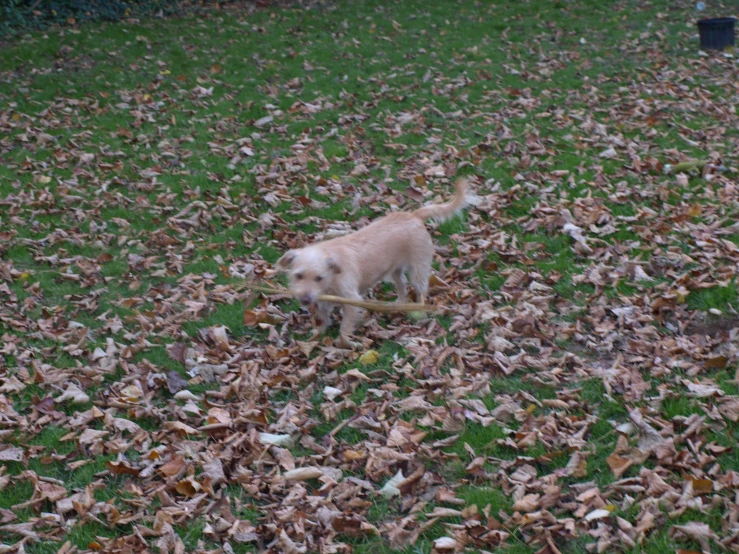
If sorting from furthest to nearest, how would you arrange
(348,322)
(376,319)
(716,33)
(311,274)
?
1. (716,33)
2. (376,319)
3. (348,322)
4. (311,274)

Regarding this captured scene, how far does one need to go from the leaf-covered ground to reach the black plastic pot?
370 mm

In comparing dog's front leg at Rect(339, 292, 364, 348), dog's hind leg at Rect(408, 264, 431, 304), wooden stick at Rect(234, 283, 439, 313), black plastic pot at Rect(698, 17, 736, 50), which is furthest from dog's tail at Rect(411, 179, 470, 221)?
black plastic pot at Rect(698, 17, 736, 50)

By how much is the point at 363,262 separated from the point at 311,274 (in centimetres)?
63

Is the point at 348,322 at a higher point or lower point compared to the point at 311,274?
lower

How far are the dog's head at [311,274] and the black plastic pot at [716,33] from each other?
11231mm

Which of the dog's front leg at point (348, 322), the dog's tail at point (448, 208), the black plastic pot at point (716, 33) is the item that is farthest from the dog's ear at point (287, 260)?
the black plastic pot at point (716, 33)

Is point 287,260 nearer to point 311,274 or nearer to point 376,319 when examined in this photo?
point 311,274

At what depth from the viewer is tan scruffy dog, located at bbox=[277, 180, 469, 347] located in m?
6.50

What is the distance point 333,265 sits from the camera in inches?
257

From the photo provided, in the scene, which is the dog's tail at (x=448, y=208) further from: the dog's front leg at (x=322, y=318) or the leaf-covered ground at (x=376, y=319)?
the dog's front leg at (x=322, y=318)

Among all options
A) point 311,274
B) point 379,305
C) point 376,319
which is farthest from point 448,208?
point 311,274

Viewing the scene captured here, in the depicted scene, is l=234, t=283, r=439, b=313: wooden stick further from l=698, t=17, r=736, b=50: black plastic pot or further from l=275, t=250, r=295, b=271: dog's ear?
l=698, t=17, r=736, b=50: black plastic pot

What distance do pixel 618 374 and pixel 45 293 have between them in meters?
5.80

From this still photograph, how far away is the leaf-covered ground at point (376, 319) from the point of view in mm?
4652
